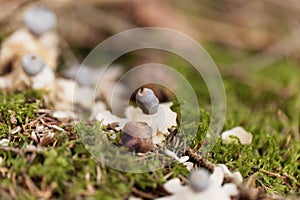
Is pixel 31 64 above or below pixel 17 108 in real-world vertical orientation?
above

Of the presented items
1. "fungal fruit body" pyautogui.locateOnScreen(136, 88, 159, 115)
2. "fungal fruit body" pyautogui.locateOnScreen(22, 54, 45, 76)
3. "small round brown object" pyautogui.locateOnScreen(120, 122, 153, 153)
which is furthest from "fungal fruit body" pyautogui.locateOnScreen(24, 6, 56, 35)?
"small round brown object" pyautogui.locateOnScreen(120, 122, 153, 153)

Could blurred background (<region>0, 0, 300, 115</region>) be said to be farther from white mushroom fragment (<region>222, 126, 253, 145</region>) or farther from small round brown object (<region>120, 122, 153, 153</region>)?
small round brown object (<region>120, 122, 153, 153</region>)

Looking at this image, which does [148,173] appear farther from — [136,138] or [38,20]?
[38,20]

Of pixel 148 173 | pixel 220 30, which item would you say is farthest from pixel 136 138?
pixel 220 30

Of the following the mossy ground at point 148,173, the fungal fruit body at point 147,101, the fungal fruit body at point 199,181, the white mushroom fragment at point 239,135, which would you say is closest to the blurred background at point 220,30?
the mossy ground at point 148,173

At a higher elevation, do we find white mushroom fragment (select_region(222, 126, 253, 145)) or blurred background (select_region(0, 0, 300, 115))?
blurred background (select_region(0, 0, 300, 115))

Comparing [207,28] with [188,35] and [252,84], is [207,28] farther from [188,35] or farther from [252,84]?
[252,84]

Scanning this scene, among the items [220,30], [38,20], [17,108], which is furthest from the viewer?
[220,30]
